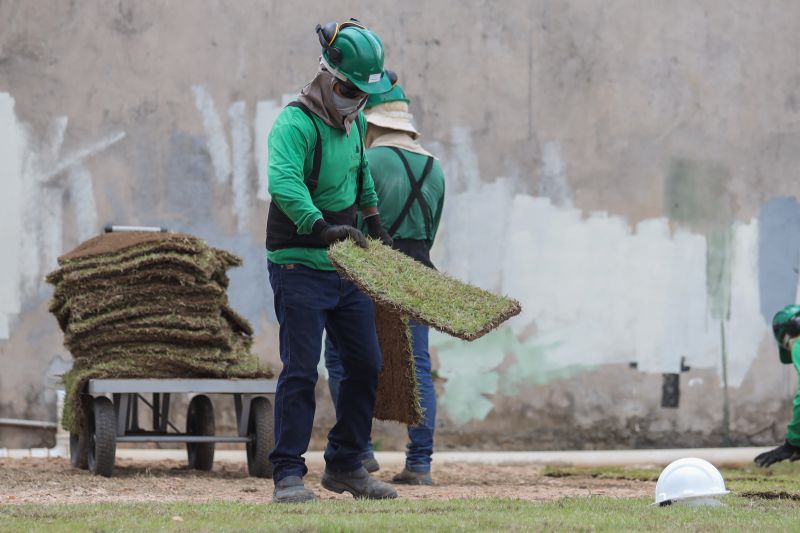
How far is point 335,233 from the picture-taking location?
18.5 ft

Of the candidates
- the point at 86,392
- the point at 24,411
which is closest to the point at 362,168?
the point at 86,392

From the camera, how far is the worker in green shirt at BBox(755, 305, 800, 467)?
870cm

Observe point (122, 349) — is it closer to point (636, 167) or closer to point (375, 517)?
point (375, 517)

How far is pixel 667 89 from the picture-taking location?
36.1ft

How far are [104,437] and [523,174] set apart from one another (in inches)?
178

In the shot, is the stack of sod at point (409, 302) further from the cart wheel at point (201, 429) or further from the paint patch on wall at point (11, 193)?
the paint patch on wall at point (11, 193)

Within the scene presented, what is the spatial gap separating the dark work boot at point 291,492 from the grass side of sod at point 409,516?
154 mm

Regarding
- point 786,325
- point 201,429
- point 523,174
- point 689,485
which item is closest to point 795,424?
point 786,325

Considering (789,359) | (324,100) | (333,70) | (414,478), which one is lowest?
(414,478)

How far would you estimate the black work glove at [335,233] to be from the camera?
5.63 m

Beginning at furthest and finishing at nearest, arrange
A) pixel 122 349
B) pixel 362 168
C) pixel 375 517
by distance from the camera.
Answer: pixel 122 349 → pixel 362 168 → pixel 375 517

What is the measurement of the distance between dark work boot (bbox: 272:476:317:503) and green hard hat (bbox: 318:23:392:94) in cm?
177

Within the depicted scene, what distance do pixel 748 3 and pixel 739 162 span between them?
1.36m

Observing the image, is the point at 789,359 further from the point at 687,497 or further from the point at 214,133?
the point at 214,133
